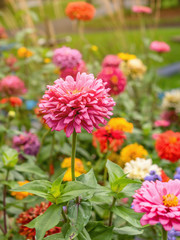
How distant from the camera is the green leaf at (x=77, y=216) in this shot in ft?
2.35

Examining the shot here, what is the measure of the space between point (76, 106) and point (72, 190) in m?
0.19

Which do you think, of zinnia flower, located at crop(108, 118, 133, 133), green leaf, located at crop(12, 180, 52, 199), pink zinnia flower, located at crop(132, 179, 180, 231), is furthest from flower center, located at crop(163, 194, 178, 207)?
zinnia flower, located at crop(108, 118, 133, 133)

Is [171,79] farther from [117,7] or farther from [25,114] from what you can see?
[25,114]

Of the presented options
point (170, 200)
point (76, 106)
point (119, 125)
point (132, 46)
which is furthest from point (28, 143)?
point (132, 46)

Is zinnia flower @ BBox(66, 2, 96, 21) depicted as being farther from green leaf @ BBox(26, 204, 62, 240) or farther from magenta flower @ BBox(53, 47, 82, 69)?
green leaf @ BBox(26, 204, 62, 240)

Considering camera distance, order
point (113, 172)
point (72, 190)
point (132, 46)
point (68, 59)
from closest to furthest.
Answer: point (72, 190), point (113, 172), point (68, 59), point (132, 46)

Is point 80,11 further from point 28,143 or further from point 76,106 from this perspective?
point 76,106

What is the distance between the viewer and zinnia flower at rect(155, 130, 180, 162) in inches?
49.3

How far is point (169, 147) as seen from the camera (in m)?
1.26

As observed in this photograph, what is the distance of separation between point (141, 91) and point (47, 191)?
1958 millimetres

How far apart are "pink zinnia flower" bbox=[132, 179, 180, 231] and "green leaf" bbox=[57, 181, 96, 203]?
0.39 feet

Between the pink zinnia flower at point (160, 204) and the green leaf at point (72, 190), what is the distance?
0.39 ft

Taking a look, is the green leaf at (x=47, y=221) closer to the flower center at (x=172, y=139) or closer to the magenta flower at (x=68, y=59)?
the flower center at (x=172, y=139)

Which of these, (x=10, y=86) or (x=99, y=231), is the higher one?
(x=10, y=86)
